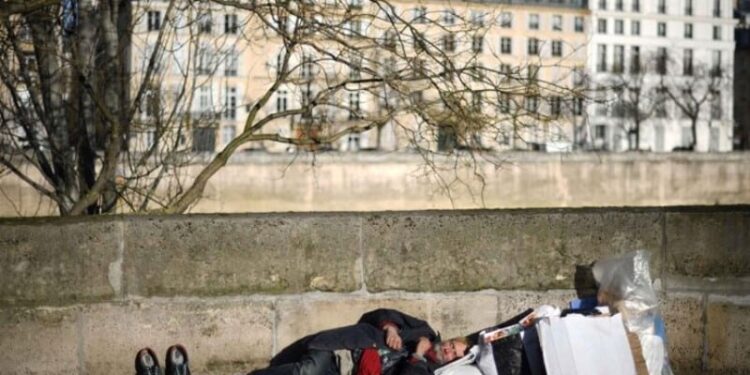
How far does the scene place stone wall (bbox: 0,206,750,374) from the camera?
537 centimetres

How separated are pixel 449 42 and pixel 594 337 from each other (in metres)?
2.79

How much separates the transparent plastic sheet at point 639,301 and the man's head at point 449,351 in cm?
75

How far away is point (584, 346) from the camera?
16.8ft

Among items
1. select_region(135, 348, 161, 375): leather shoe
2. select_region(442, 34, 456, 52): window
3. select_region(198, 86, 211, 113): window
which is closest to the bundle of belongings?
select_region(135, 348, 161, 375): leather shoe

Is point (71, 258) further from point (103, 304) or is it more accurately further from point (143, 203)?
point (143, 203)

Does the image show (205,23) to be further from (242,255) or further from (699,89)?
(699,89)

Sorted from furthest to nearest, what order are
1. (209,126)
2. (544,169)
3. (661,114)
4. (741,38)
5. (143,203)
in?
(741,38)
(661,114)
(544,169)
(209,126)
(143,203)

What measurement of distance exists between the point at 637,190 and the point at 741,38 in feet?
170

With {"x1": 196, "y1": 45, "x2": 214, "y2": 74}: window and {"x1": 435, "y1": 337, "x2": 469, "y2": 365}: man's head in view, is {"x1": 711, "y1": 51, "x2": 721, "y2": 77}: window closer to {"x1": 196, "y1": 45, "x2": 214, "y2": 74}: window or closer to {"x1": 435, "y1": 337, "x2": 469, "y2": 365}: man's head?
{"x1": 196, "y1": 45, "x2": 214, "y2": 74}: window

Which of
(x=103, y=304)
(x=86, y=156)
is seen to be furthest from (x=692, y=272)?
(x=86, y=156)

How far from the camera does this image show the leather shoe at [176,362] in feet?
17.4

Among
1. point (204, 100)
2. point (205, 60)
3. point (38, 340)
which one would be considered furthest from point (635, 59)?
point (38, 340)

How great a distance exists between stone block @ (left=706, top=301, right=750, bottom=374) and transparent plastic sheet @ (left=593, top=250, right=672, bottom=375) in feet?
1.56

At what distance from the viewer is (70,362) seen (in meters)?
5.40
